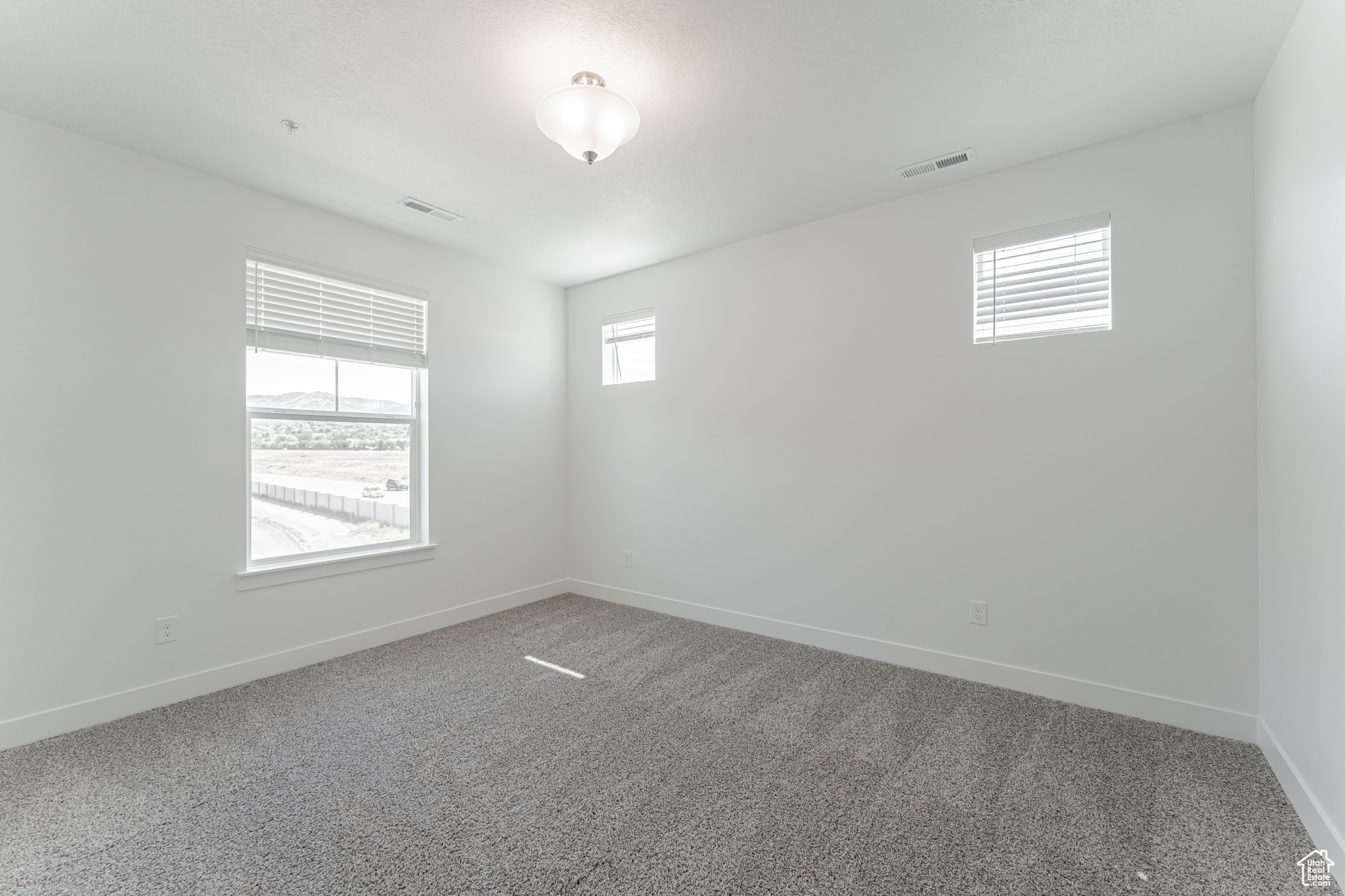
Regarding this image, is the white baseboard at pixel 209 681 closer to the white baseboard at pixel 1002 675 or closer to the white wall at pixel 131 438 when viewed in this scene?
the white wall at pixel 131 438

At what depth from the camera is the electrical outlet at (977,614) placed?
2.99 m

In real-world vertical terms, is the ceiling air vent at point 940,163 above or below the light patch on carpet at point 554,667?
above

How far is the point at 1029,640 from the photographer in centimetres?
286

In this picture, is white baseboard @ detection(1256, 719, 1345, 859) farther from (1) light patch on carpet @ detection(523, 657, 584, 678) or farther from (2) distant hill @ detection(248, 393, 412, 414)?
(2) distant hill @ detection(248, 393, 412, 414)

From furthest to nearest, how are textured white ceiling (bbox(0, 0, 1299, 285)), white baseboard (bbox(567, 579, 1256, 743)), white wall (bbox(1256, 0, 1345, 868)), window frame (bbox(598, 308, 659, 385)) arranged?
window frame (bbox(598, 308, 659, 385)) < white baseboard (bbox(567, 579, 1256, 743)) < textured white ceiling (bbox(0, 0, 1299, 285)) < white wall (bbox(1256, 0, 1345, 868))

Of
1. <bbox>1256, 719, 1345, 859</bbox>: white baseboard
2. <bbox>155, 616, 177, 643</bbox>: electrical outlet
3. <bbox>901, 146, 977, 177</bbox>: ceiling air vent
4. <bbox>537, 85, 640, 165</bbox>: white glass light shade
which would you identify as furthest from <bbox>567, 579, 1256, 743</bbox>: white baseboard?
<bbox>537, 85, 640, 165</bbox>: white glass light shade

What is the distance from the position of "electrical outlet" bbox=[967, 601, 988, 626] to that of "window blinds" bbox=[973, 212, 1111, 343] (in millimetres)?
1397

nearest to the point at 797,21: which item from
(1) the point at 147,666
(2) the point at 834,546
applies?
(2) the point at 834,546

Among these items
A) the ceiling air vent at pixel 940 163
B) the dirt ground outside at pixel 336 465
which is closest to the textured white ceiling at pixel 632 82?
the ceiling air vent at pixel 940 163

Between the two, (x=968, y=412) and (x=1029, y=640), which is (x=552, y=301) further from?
(x=1029, y=640)

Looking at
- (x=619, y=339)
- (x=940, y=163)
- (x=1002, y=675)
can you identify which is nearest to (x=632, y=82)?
(x=940, y=163)

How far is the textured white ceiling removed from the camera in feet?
6.22

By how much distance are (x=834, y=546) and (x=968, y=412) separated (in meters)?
1.11

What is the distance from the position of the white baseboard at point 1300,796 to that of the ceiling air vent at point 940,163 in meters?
2.76
